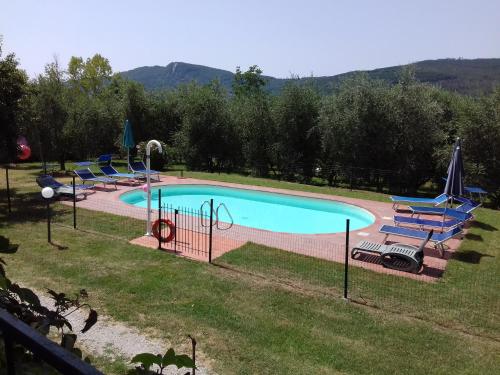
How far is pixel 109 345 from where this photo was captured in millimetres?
5852

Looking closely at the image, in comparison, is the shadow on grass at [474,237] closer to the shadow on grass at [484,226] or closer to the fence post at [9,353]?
the shadow on grass at [484,226]

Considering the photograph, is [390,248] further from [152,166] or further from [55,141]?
[55,141]

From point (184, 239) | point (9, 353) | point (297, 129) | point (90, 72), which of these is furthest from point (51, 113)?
point (90, 72)

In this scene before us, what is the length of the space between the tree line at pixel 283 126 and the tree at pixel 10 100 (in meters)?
Answer: 0.03

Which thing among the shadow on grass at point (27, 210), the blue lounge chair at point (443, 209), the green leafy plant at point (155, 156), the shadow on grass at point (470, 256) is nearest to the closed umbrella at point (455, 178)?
the blue lounge chair at point (443, 209)

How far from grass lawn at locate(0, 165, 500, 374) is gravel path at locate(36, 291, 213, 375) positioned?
193 millimetres

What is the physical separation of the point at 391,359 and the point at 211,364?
2484mm

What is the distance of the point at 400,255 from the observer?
905cm

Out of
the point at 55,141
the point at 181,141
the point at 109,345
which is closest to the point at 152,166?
the point at 181,141

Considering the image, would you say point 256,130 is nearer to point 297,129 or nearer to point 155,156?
point 297,129

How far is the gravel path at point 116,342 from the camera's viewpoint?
567 centimetres

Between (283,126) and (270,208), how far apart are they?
Result: 7.81m

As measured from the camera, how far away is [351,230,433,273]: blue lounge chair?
8.98 m

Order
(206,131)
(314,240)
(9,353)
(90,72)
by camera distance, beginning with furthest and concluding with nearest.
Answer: (90,72), (206,131), (314,240), (9,353)
